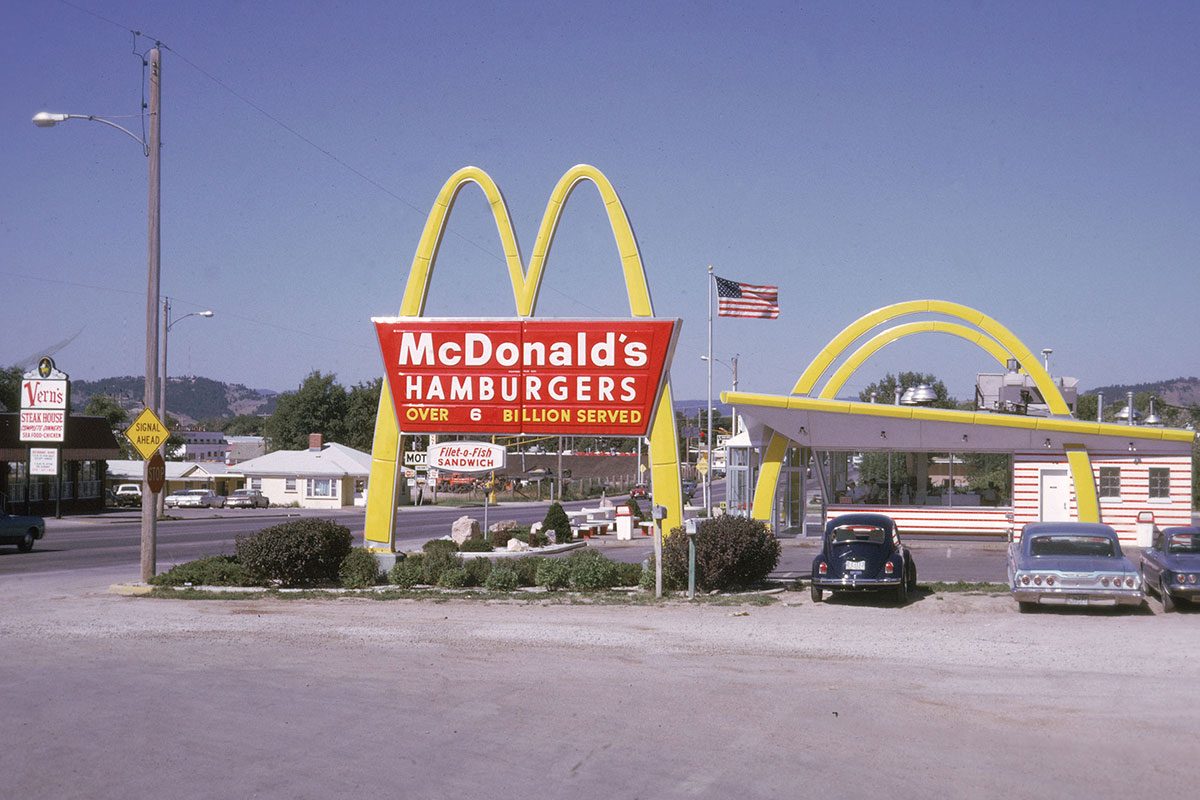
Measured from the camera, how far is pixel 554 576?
2252 centimetres

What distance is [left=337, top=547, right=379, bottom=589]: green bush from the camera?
2281 cm

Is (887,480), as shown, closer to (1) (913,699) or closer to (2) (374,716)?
(1) (913,699)

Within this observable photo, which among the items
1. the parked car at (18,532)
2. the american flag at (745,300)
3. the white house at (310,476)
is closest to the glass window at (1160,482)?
the american flag at (745,300)

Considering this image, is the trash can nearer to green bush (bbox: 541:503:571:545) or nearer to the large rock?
green bush (bbox: 541:503:571:545)

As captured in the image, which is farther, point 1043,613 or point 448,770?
point 1043,613

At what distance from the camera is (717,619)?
1845cm

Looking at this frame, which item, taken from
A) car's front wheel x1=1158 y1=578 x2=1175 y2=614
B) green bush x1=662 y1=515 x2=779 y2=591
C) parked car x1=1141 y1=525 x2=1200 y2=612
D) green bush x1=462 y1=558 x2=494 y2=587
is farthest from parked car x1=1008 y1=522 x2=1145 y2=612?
green bush x1=462 y1=558 x2=494 y2=587

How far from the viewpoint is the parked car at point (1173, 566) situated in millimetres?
18578

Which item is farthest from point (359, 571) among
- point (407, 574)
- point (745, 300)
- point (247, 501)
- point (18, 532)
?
point (247, 501)

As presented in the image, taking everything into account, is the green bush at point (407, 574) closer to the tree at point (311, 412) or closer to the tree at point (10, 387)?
the tree at point (10, 387)

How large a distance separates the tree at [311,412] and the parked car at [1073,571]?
94.5 m

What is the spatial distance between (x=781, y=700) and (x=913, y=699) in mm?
1370

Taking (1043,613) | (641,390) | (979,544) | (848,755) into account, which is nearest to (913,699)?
(848,755)

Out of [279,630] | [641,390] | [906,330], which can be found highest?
[906,330]
